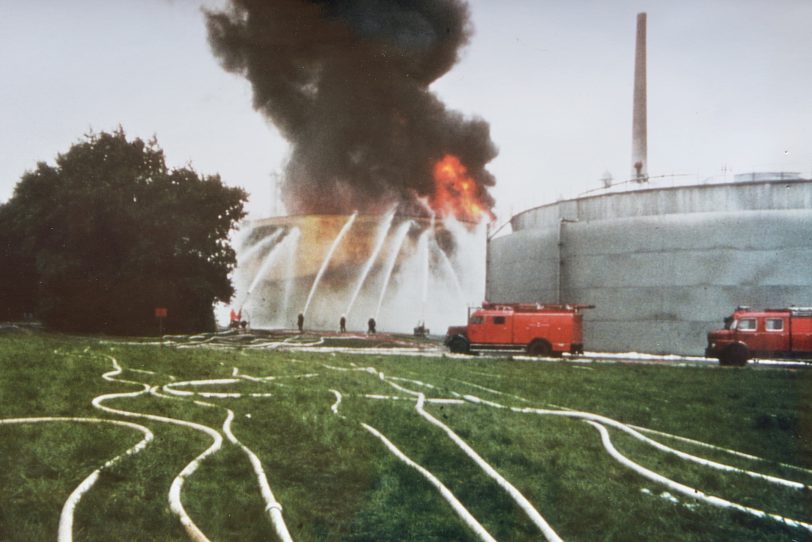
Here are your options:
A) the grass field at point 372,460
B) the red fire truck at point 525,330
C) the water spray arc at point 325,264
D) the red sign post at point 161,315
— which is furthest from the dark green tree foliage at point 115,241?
the water spray arc at point 325,264

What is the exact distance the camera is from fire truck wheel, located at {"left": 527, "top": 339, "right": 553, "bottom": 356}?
33719 millimetres

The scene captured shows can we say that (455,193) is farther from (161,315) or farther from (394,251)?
(161,315)

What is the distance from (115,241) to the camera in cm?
4169

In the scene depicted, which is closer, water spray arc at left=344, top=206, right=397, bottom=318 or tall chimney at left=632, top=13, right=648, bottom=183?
tall chimney at left=632, top=13, right=648, bottom=183

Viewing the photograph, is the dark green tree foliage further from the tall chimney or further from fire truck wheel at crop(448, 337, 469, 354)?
the tall chimney

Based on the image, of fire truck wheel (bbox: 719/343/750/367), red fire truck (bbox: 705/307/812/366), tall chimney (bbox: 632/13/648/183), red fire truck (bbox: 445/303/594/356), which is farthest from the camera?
tall chimney (bbox: 632/13/648/183)

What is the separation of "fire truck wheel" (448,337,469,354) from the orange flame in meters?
41.1

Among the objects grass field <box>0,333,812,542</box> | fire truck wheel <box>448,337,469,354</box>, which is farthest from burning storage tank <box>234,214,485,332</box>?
grass field <box>0,333,812,542</box>

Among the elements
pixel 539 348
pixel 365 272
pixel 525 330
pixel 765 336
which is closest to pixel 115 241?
pixel 525 330

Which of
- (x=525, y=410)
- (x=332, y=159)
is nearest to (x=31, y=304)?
(x=332, y=159)

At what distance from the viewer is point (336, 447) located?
870 centimetres

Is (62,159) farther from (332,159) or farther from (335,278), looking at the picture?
(335,278)

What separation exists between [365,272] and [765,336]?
5535 cm

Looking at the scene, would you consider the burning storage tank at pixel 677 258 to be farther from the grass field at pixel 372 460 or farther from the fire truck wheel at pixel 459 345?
the grass field at pixel 372 460
